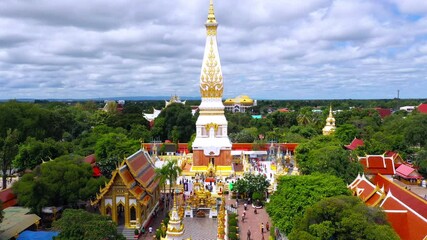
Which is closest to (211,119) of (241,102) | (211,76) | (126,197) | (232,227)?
(211,76)

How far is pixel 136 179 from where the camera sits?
25547 mm

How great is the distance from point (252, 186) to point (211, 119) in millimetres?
12462

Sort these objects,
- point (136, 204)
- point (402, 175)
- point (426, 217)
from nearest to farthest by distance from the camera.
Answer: point (426, 217)
point (136, 204)
point (402, 175)

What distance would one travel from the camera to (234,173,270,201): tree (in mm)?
30453

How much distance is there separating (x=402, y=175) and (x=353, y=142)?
12.9 m

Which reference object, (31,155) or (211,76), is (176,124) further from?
(31,155)

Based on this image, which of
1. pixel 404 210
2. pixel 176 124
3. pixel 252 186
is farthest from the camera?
pixel 176 124

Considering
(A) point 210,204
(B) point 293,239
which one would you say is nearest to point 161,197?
(A) point 210,204

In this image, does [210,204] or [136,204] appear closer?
[136,204]

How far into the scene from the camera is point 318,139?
1693 inches

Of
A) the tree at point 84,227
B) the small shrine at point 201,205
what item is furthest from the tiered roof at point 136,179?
the tree at point 84,227

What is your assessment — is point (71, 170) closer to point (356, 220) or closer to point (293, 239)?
point (293, 239)

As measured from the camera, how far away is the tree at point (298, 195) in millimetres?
21000

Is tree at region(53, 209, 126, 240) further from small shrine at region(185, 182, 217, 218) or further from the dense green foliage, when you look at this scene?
small shrine at region(185, 182, 217, 218)
